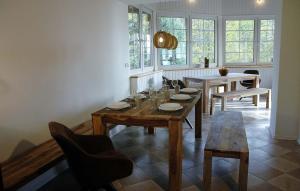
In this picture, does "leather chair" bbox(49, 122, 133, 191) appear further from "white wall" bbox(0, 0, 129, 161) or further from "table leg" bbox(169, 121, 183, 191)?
"white wall" bbox(0, 0, 129, 161)

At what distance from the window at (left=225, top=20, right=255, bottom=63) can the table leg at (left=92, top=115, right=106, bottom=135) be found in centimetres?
645

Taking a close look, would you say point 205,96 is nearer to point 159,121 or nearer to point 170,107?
point 170,107

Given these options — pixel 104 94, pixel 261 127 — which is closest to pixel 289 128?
pixel 261 127

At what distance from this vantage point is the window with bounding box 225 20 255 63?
8.30 meters

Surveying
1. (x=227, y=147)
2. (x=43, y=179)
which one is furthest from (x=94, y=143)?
(x=227, y=147)

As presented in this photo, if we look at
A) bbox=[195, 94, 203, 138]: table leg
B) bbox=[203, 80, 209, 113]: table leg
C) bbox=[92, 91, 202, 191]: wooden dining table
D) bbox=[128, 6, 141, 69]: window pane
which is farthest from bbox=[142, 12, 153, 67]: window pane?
bbox=[92, 91, 202, 191]: wooden dining table

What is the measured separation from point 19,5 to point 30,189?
5.78 ft

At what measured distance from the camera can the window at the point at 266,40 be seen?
27.1ft

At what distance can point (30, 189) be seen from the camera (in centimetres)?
270

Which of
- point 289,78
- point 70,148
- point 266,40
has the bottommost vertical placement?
point 70,148

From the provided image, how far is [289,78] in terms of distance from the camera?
3.95 metres

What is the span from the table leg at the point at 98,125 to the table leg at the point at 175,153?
704 millimetres

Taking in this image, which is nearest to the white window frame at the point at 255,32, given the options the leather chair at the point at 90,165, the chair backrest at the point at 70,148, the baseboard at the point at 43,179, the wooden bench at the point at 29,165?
the baseboard at the point at 43,179

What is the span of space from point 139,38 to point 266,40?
4.26 metres
